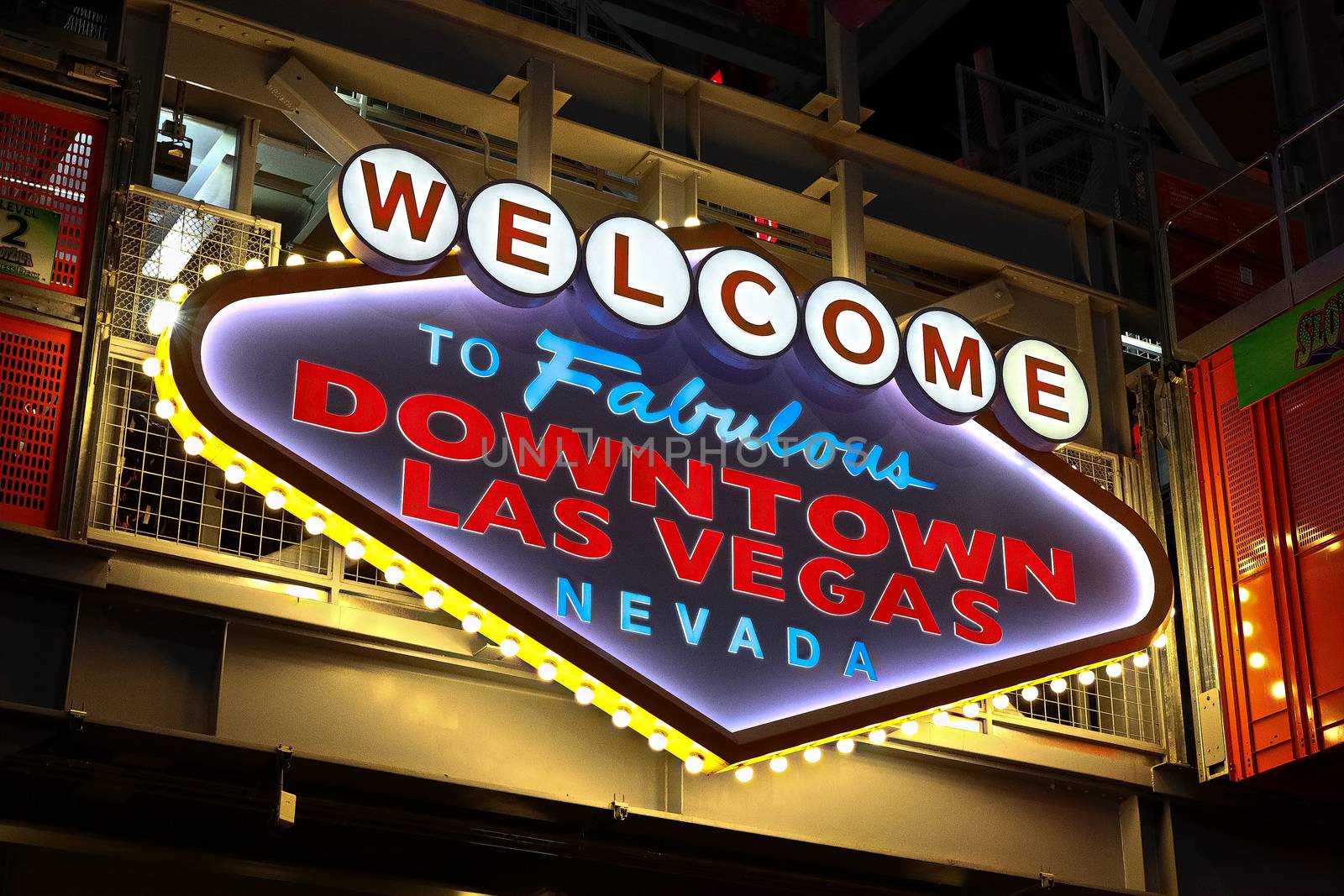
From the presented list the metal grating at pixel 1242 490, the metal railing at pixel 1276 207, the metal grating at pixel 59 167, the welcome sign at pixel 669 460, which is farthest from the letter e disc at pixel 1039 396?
the metal grating at pixel 59 167

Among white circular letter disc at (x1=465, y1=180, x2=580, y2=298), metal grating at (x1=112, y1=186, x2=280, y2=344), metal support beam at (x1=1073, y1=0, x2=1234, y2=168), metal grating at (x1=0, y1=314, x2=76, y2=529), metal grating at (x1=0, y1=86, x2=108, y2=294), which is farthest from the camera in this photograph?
metal support beam at (x1=1073, y1=0, x2=1234, y2=168)

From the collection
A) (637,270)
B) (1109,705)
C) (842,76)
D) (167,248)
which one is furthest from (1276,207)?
(167,248)

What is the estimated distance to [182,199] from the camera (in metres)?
10.2

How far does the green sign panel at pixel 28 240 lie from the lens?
9.55 meters

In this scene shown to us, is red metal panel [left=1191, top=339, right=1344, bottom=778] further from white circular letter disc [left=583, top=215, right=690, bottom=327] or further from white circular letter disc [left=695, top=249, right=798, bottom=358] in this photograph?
white circular letter disc [left=583, top=215, right=690, bottom=327]

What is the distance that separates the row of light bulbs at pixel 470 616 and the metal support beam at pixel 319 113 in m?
1.04

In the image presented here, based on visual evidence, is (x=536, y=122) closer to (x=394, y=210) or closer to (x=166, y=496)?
(x=394, y=210)

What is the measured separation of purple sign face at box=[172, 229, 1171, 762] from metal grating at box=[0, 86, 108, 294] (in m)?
1.00

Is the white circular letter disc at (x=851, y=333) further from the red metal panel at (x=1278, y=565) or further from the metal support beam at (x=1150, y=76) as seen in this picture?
the metal support beam at (x=1150, y=76)

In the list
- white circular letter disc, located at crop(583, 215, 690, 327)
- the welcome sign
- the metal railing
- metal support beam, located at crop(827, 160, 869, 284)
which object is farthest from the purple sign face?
the metal railing

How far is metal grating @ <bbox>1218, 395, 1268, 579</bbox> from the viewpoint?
480 inches

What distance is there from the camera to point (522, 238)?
33.9 feet

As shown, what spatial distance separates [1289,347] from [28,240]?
26.6ft

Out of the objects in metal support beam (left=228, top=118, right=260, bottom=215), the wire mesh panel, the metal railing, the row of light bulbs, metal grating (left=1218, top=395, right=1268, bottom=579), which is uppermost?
the wire mesh panel
